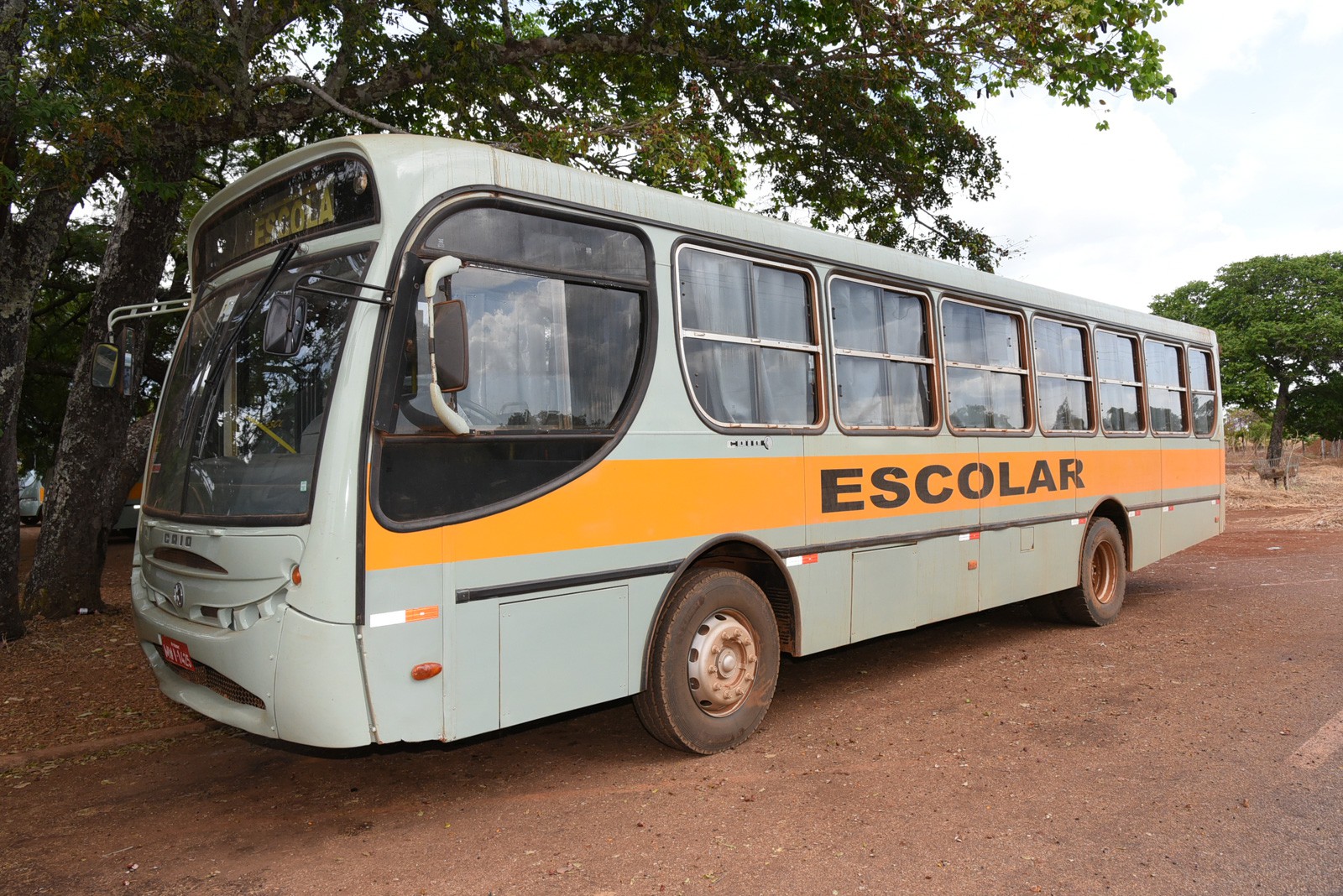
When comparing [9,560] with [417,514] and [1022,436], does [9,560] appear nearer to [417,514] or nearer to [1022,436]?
[417,514]

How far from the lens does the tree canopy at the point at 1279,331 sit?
137ft

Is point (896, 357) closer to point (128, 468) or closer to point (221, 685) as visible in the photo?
point (221, 685)

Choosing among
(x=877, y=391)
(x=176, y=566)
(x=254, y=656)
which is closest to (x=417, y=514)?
(x=254, y=656)

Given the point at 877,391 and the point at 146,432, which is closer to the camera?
the point at 877,391

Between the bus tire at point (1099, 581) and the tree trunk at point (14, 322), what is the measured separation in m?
9.18

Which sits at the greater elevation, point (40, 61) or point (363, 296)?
point (40, 61)

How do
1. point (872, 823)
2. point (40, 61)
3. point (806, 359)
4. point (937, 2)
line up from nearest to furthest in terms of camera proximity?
point (872, 823), point (806, 359), point (40, 61), point (937, 2)

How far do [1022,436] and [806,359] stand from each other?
110 inches

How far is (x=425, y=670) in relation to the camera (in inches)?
157

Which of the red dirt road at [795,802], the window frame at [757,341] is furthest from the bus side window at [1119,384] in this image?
the window frame at [757,341]

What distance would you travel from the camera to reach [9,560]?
812 centimetres

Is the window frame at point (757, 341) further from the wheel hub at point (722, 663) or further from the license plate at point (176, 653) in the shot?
the license plate at point (176, 653)

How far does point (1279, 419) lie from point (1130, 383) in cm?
4010

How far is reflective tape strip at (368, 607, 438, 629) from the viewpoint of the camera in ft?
12.7
